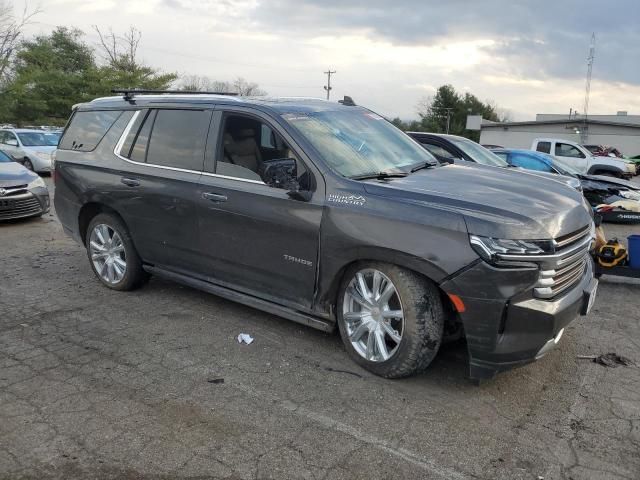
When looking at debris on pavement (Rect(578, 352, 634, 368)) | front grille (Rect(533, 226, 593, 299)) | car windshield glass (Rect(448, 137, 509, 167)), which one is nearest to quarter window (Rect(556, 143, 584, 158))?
car windshield glass (Rect(448, 137, 509, 167))

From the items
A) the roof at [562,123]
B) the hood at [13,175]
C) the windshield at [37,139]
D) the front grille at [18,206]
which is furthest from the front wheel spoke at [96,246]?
the roof at [562,123]

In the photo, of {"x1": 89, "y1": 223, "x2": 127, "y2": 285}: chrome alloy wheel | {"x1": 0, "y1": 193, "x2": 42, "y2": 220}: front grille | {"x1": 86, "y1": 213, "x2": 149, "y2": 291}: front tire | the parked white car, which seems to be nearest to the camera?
{"x1": 86, "y1": 213, "x2": 149, "y2": 291}: front tire

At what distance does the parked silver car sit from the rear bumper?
8.44 m

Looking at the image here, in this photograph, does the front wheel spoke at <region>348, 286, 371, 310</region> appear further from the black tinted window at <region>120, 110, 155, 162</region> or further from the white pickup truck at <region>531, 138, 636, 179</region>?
the white pickup truck at <region>531, 138, 636, 179</region>

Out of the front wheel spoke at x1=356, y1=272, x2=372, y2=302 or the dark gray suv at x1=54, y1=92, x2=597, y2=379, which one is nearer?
the dark gray suv at x1=54, y1=92, x2=597, y2=379

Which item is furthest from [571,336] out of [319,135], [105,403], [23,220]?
[23,220]

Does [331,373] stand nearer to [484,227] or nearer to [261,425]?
[261,425]

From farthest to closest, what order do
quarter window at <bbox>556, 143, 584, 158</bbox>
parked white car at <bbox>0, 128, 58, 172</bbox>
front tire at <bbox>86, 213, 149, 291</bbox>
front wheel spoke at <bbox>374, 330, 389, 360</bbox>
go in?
quarter window at <bbox>556, 143, 584, 158</bbox>
parked white car at <bbox>0, 128, 58, 172</bbox>
front tire at <bbox>86, 213, 149, 291</bbox>
front wheel spoke at <bbox>374, 330, 389, 360</bbox>

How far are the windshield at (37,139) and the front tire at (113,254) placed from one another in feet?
47.6

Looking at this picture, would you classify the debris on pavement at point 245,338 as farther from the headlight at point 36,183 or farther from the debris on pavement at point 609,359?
the headlight at point 36,183

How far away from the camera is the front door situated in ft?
13.4

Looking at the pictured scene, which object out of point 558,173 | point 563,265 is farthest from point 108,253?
point 558,173

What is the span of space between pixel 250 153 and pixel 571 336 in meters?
3.07

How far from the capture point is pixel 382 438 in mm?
3174
